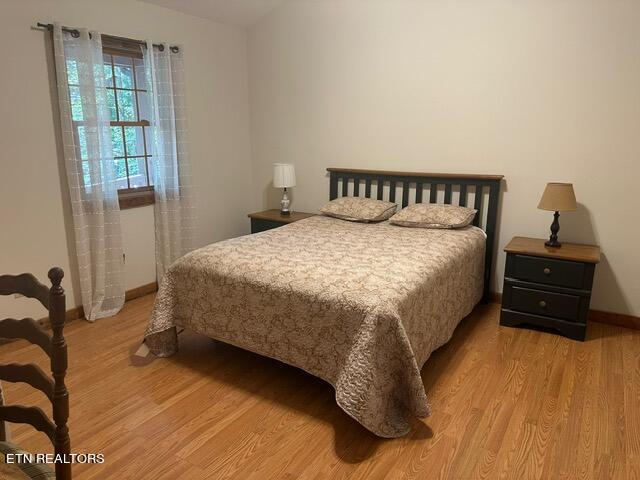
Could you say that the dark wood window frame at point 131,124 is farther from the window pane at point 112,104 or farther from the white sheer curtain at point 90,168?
the white sheer curtain at point 90,168

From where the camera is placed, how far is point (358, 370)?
189cm

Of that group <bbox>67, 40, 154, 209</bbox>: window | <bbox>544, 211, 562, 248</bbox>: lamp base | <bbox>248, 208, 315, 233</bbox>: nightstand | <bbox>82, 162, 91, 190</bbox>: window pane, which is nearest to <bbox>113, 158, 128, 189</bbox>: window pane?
<bbox>67, 40, 154, 209</bbox>: window

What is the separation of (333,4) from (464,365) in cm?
298

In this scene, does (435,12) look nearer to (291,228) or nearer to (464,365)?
(291,228)

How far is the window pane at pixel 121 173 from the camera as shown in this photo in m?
3.45

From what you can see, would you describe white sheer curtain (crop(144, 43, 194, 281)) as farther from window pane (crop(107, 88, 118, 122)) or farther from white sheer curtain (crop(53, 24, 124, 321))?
white sheer curtain (crop(53, 24, 124, 321))

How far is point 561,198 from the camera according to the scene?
2.88m

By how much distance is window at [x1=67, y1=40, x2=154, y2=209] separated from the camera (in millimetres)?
3350

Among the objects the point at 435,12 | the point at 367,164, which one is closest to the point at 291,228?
the point at 367,164

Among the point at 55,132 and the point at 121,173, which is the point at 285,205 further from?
the point at 55,132

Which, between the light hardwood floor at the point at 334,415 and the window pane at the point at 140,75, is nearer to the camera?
the light hardwood floor at the point at 334,415

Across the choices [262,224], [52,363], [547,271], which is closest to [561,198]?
[547,271]

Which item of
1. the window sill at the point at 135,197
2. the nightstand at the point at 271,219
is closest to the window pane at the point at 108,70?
the window sill at the point at 135,197

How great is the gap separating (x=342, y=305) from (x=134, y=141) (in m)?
2.44
